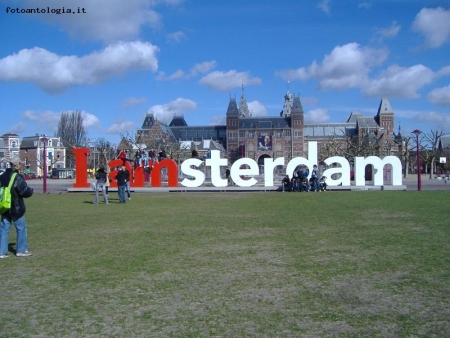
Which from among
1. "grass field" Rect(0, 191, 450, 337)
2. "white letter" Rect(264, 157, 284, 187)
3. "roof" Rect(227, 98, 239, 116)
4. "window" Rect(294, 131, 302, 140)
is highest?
"roof" Rect(227, 98, 239, 116)

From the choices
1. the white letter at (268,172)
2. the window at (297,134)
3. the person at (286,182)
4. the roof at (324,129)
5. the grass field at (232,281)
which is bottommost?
the grass field at (232,281)

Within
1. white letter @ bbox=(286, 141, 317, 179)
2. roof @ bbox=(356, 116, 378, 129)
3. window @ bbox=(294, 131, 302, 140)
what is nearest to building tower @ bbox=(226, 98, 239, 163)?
window @ bbox=(294, 131, 302, 140)

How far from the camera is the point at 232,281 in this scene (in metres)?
6.13

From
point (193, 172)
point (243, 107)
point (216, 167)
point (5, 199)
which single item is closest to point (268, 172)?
point (216, 167)

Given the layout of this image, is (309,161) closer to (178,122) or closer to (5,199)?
(5,199)

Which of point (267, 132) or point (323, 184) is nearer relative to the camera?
point (323, 184)

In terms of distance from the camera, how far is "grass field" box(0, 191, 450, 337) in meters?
4.52

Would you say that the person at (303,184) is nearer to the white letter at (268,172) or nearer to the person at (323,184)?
the person at (323,184)

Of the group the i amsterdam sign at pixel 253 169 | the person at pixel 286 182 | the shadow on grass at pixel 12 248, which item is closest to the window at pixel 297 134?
the i amsterdam sign at pixel 253 169

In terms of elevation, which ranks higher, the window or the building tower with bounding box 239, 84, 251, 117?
the building tower with bounding box 239, 84, 251, 117

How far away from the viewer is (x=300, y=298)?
5328 mm

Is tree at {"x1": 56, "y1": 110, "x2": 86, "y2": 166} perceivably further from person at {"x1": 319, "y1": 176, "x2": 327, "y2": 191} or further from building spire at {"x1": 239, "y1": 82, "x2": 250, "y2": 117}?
person at {"x1": 319, "y1": 176, "x2": 327, "y2": 191}

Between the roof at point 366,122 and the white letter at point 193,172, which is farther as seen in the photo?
the roof at point 366,122

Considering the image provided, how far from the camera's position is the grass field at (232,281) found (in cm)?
452
